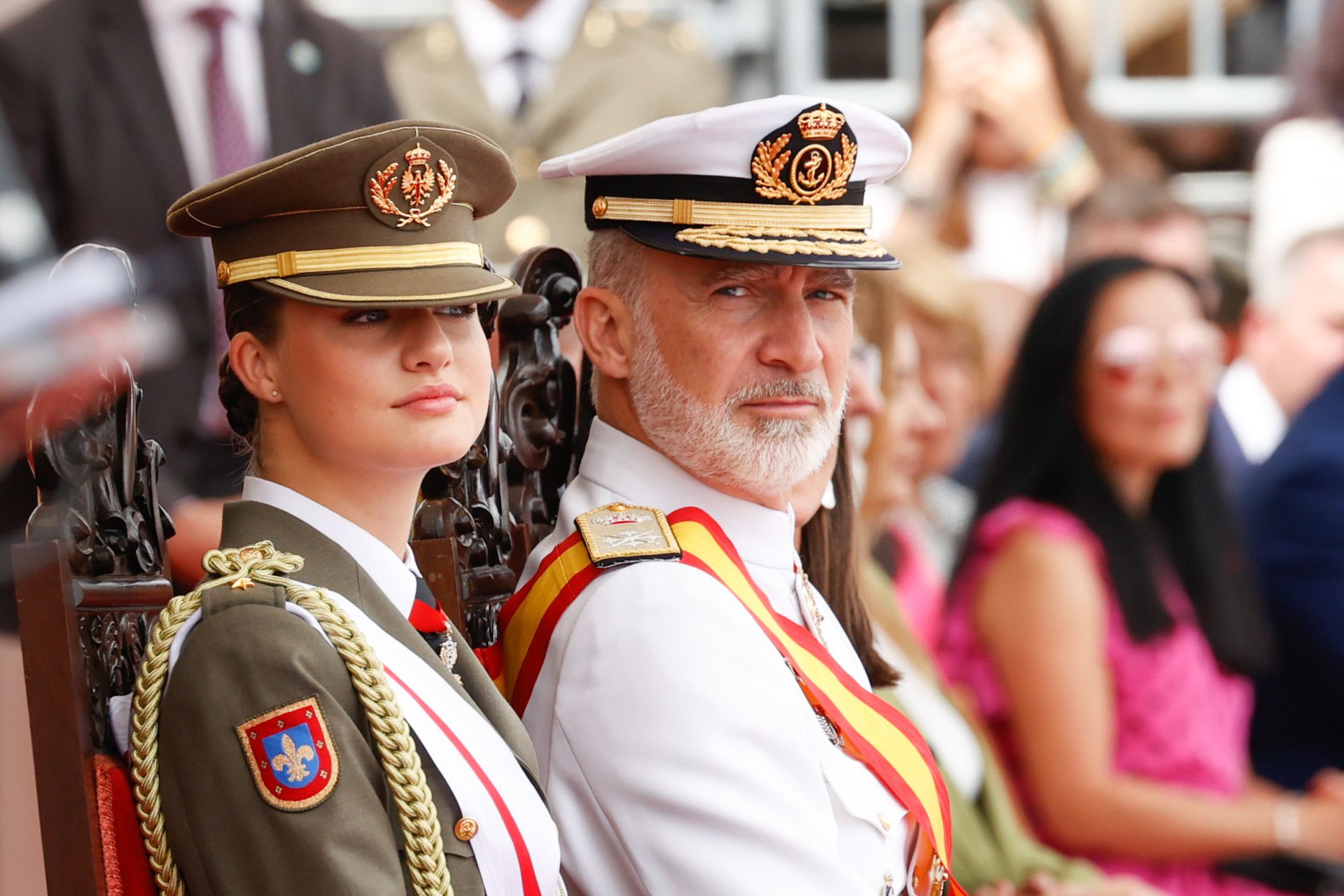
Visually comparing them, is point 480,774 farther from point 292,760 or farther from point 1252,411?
point 1252,411

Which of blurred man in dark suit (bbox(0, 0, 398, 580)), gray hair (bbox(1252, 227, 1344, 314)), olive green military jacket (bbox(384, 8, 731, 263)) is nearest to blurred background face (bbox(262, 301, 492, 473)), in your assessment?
blurred man in dark suit (bbox(0, 0, 398, 580))

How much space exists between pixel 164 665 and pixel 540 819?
380 millimetres

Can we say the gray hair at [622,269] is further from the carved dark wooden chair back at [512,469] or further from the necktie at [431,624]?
the necktie at [431,624]

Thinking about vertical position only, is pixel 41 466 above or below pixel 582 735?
above

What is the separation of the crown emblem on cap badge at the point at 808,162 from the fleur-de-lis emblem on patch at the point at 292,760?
879 mm

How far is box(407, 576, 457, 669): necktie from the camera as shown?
173cm

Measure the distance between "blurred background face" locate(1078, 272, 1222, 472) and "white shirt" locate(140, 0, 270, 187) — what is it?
70.0 inches

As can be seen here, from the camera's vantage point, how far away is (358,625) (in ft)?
5.13

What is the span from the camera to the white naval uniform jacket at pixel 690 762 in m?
1.79

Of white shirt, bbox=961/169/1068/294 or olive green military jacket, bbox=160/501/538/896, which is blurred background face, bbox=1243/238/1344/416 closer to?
white shirt, bbox=961/169/1068/294

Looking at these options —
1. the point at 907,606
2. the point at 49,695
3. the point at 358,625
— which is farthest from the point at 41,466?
the point at 907,606

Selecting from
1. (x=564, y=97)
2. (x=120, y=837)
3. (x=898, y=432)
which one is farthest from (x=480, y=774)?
(x=564, y=97)

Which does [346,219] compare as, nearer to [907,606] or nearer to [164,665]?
[164,665]

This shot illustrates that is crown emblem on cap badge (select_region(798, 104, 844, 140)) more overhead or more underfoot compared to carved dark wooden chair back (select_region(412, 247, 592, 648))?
more overhead
